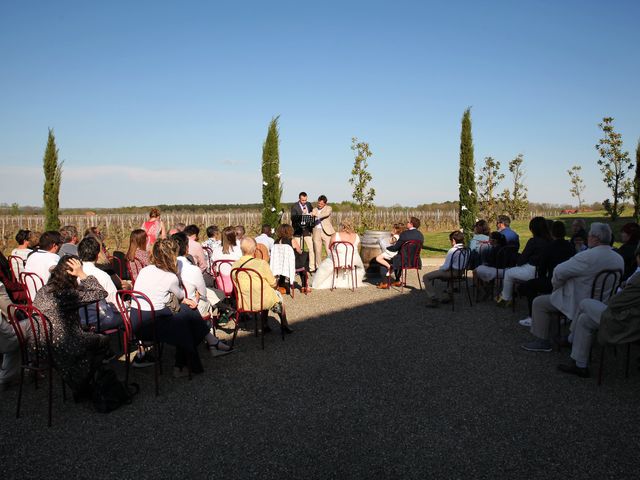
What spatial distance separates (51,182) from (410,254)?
1228cm

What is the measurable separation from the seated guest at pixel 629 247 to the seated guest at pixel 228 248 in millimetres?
4948

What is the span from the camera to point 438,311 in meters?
7.20

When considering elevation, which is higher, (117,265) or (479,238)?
(479,238)

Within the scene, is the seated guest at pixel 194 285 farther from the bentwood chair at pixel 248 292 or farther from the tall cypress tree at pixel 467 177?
the tall cypress tree at pixel 467 177

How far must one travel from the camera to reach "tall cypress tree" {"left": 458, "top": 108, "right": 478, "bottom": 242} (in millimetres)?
15719

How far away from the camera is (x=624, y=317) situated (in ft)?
12.6

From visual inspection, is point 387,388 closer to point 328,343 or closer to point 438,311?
point 328,343

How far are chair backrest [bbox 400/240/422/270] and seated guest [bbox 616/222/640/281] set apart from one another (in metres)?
3.14

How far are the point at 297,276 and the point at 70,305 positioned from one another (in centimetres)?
655

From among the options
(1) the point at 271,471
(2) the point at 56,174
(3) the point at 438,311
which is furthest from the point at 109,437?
(2) the point at 56,174

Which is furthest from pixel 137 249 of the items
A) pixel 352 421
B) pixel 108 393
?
pixel 352 421

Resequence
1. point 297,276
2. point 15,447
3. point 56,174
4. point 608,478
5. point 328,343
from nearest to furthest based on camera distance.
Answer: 1. point 608,478
2. point 15,447
3. point 328,343
4. point 297,276
5. point 56,174

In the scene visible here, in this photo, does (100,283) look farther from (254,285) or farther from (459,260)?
(459,260)

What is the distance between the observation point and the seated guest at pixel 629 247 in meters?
5.86
